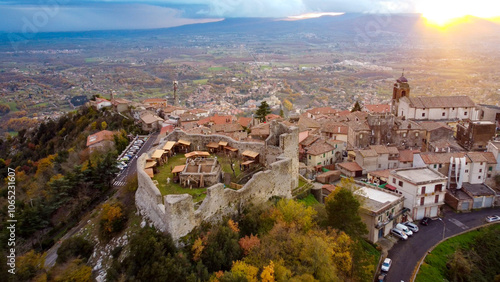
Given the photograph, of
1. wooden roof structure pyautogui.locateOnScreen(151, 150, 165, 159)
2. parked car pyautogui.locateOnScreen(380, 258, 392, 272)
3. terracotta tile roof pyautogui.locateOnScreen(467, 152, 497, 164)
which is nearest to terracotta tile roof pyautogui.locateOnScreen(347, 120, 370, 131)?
terracotta tile roof pyautogui.locateOnScreen(467, 152, 497, 164)

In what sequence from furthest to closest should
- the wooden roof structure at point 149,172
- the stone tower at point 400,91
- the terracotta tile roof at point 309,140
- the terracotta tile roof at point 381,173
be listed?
the stone tower at point 400,91, the terracotta tile roof at point 309,140, the terracotta tile roof at point 381,173, the wooden roof structure at point 149,172

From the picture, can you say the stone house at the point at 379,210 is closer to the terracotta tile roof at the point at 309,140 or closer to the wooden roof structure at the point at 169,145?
the terracotta tile roof at the point at 309,140

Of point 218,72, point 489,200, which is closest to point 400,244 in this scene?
point 489,200

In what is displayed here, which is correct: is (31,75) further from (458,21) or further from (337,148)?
(458,21)

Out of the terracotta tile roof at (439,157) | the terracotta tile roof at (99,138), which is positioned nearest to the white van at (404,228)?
the terracotta tile roof at (439,157)

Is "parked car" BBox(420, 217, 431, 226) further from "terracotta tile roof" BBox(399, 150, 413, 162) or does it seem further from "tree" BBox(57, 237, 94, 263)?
"tree" BBox(57, 237, 94, 263)

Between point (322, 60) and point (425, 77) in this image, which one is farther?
point (322, 60)

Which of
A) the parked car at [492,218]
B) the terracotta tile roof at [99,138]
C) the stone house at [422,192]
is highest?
the terracotta tile roof at [99,138]
